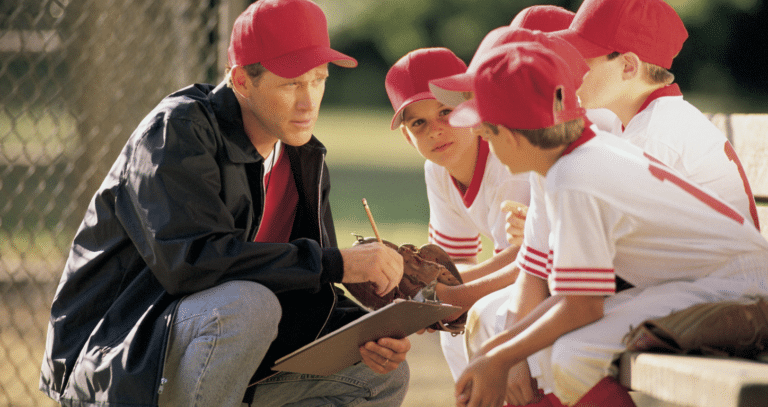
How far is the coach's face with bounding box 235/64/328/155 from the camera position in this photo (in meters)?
2.11

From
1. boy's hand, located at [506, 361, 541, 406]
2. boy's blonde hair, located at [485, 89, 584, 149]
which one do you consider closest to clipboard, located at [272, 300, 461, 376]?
boy's hand, located at [506, 361, 541, 406]

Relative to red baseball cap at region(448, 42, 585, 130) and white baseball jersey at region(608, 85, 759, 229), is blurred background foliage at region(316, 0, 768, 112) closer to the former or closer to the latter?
white baseball jersey at region(608, 85, 759, 229)

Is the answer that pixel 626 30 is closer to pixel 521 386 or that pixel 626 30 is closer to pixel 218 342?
pixel 521 386

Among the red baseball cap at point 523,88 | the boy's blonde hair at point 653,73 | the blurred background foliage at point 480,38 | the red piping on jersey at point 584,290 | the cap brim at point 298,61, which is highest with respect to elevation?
the red baseball cap at point 523,88

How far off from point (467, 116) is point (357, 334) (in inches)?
25.0

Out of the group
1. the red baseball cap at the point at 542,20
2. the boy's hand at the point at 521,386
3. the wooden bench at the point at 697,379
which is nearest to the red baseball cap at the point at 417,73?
the red baseball cap at the point at 542,20

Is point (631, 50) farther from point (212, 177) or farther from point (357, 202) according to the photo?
point (357, 202)

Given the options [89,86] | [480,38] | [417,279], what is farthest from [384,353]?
[480,38]

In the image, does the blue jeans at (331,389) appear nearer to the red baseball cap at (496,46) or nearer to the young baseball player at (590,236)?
Result: the young baseball player at (590,236)

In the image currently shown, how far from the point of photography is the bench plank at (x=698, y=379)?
121cm

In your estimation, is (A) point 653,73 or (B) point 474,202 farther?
(B) point 474,202

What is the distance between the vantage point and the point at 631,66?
2.12 metres

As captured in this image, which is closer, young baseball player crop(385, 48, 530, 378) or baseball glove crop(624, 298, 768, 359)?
baseball glove crop(624, 298, 768, 359)

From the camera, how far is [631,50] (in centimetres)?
209
